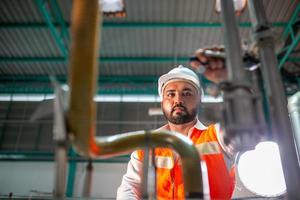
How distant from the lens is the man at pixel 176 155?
1.22 m

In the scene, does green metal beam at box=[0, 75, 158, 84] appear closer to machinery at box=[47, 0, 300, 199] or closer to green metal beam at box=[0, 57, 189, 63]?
green metal beam at box=[0, 57, 189, 63]

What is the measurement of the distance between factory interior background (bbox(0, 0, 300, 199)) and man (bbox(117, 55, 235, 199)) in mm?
2739

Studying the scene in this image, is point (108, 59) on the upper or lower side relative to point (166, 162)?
upper

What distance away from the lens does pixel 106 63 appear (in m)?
5.49

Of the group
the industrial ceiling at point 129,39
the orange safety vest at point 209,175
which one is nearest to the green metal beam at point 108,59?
the industrial ceiling at point 129,39

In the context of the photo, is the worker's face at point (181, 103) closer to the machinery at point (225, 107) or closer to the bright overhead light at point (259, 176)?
the bright overhead light at point (259, 176)

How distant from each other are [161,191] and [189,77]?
0.54 metres

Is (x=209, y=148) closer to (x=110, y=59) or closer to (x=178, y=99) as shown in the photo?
(x=178, y=99)

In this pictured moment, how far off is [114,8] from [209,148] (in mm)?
3150

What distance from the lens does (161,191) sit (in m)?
1.24

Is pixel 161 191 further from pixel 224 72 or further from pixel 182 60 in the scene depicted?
pixel 182 60

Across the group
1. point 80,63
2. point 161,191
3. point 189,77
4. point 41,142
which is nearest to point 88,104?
point 80,63

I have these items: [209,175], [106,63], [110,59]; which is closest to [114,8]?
[110,59]

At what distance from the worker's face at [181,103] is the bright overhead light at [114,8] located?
2635 millimetres
